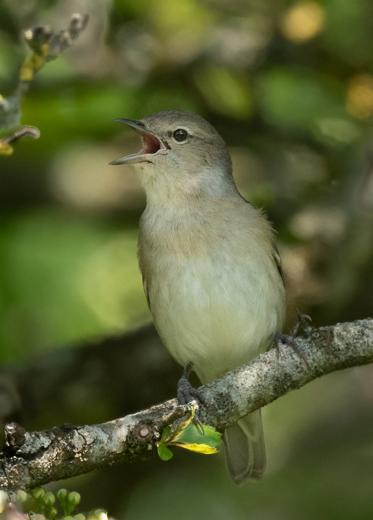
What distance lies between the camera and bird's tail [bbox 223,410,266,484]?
669cm

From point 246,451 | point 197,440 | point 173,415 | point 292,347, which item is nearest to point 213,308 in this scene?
point 246,451

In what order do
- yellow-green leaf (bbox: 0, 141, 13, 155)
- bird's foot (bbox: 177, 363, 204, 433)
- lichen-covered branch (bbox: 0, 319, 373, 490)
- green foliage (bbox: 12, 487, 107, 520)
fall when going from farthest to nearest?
bird's foot (bbox: 177, 363, 204, 433) < lichen-covered branch (bbox: 0, 319, 373, 490) < yellow-green leaf (bbox: 0, 141, 13, 155) < green foliage (bbox: 12, 487, 107, 520)

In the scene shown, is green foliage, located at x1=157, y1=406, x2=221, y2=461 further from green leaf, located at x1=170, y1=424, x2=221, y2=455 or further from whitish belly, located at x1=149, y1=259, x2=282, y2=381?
whitish belly, located at x1=149, y1=259, x2=282, y2=381

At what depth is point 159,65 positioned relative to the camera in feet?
24.9

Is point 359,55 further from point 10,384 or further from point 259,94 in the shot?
point 10,384

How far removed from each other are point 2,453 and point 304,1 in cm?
476

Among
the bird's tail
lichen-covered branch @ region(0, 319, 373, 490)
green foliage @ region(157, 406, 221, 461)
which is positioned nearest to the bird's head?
the bird's tail

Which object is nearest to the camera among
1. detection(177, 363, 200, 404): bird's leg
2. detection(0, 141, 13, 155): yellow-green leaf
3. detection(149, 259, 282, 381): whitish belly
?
detection(0, 141, 13, 155): yellow-green leaf

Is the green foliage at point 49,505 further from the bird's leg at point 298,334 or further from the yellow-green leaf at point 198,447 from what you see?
the bird's leg at point 298,334

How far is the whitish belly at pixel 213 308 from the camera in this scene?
6.05 metres

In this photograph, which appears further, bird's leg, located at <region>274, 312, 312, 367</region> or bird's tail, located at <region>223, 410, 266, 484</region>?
bird's tail, located at <region>223, 410, 266, 484</region>

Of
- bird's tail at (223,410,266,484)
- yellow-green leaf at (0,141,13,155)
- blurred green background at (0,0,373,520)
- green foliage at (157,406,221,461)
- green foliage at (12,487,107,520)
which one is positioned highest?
yellow-green leaf at (0,141,13,155)

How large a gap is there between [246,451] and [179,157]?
6.31 ft

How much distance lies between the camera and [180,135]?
665cm
